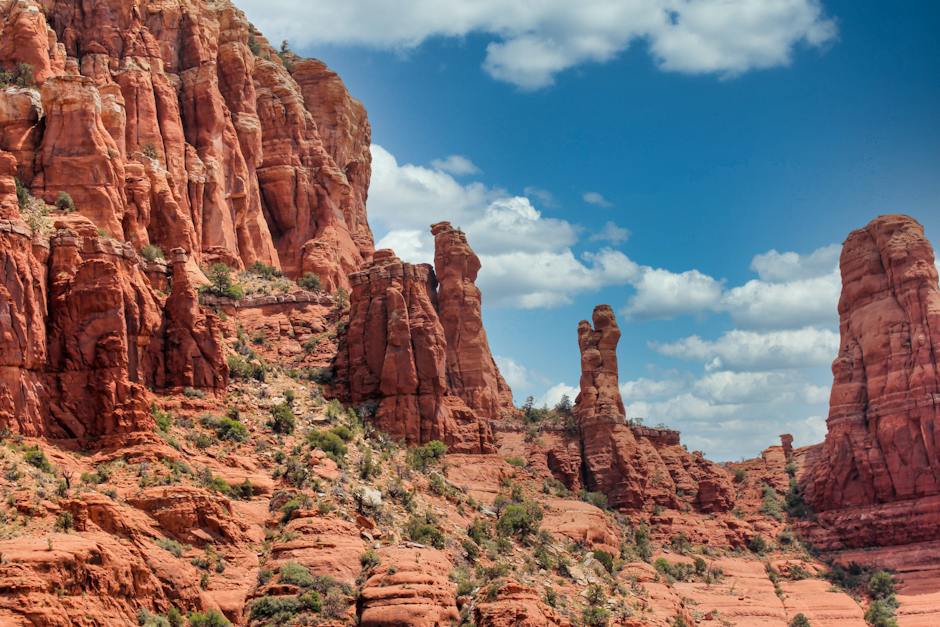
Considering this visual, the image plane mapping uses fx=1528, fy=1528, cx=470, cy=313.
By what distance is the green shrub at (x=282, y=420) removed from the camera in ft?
249

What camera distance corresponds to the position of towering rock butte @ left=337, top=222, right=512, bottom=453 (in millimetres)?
90750

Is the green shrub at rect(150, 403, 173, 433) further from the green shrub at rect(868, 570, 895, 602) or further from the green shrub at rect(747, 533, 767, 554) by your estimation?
the green shrub at rect(747, 533, 767, 554)

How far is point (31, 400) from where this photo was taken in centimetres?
6303

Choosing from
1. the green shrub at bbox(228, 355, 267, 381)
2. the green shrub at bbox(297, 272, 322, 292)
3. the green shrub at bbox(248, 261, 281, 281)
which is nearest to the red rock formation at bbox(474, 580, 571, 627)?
the green shrub at bbox(228, 355, 267, 381)

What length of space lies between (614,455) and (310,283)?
2449 cm

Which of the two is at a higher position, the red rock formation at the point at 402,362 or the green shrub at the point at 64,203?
the green shrub at the point at 64,203

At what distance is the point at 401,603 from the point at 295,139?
6279cm

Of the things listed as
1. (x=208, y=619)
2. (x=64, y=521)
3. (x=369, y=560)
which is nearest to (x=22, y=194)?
(x=64, y=521)

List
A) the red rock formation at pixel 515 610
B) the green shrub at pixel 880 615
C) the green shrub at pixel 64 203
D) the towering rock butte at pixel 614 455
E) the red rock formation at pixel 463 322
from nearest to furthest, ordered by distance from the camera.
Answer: the red rock formation at pixel 515 610 → the green shrub at pixel 64 203 → the green shrub at pixel 880 615 → the red rock formation at pixel 463 322 → the towering rock butte at pixel 614 455

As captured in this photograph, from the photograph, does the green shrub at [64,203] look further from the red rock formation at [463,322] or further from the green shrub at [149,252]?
the red rock formation at [463,322]

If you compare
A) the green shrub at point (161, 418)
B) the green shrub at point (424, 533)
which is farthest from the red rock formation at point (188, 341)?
the green shrub at point (424, 533)

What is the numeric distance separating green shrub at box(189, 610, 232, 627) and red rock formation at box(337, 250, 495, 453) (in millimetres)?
32558

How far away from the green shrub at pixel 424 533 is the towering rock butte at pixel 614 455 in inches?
1201

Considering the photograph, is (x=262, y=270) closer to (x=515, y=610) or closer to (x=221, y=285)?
(x=221, y=285)
